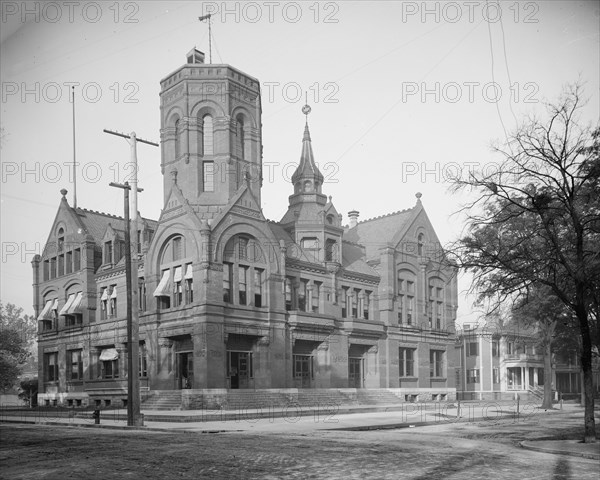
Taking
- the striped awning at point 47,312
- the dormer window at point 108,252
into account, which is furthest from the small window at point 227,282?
the striped awning at point 47,312

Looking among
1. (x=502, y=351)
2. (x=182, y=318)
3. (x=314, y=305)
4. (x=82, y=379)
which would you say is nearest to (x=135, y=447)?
(x=182, y=318)

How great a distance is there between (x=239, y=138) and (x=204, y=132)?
2.61 metres

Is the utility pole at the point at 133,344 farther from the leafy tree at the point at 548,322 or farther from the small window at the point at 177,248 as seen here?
the leafy tree at the point at 548,322

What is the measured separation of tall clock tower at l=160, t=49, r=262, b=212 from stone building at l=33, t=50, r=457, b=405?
0.10m

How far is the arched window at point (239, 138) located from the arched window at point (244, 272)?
24.4 ft

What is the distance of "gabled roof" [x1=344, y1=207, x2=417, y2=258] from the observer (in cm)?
5731

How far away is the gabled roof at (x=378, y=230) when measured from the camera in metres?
57.3

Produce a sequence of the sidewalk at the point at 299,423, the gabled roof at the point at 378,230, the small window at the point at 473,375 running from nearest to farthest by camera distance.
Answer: the sidewalk at the point at 299,423, the gabled roof at the point at 378,230, the small window at the point at 473,375

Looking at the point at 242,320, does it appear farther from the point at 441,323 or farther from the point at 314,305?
the point at 441,323

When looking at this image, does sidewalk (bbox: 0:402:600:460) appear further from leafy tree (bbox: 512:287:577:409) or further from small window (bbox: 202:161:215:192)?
small window (bbox: 202:161:215:192)

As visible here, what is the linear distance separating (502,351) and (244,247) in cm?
3818

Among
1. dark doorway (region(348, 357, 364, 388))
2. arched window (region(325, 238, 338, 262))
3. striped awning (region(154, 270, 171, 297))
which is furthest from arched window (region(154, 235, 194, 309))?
dark doorway (region(348, 357, 364, 388))

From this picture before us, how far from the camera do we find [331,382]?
4828 centimetres

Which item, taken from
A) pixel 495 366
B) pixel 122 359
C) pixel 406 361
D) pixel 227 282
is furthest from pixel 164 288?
pixel 495 366
